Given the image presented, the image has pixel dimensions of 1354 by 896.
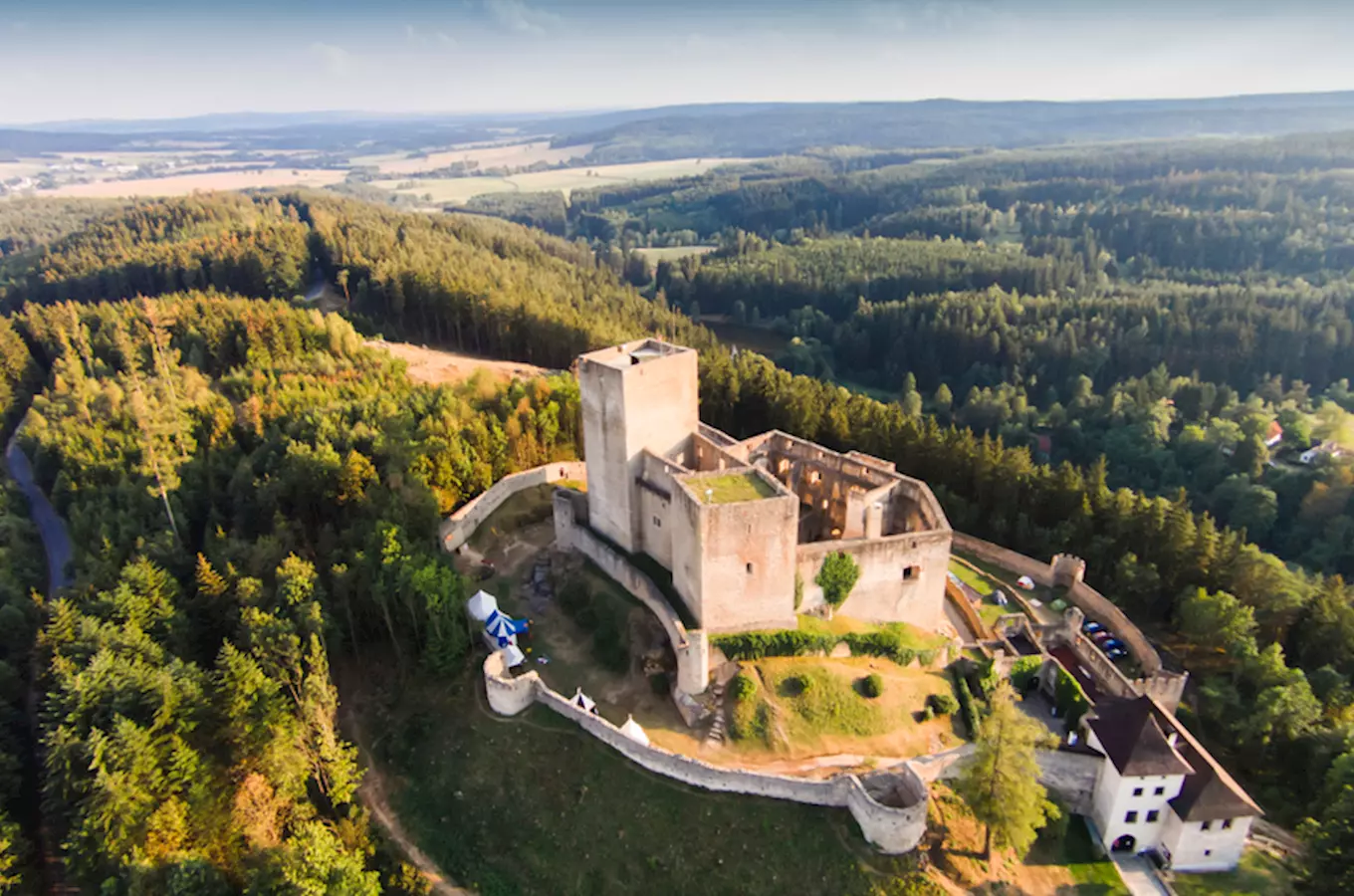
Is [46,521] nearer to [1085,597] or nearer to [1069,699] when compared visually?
[1069,699]

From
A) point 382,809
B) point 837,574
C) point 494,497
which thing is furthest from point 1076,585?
point 382,809

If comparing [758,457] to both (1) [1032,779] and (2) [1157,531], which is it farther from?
(2) [1157,531]

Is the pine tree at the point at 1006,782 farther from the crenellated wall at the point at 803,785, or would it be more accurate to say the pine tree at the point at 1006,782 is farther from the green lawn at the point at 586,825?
the green lawn at the point at 586,825

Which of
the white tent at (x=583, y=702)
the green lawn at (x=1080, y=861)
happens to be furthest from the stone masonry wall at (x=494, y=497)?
the green lawn at (x=1080, y=861)

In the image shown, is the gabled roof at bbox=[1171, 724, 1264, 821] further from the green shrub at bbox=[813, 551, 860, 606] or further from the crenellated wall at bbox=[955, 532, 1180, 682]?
the green shrub at bbox=[813, 551, 860, 606]

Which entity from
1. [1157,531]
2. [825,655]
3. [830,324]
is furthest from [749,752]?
[830,324]

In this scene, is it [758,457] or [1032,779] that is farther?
[758,457]
